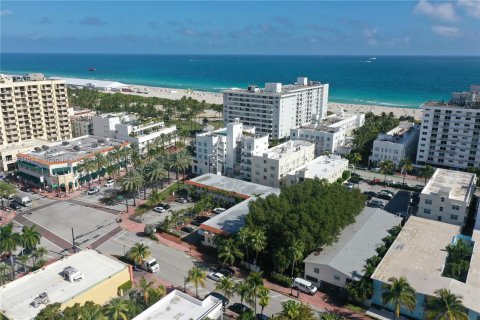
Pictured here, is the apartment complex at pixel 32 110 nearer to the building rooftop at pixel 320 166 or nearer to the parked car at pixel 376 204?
the building rooftop at pixel 320 166

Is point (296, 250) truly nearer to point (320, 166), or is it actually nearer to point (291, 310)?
point (291, 310)

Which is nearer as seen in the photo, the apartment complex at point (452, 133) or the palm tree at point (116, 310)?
the palm tree at point (116, 310)

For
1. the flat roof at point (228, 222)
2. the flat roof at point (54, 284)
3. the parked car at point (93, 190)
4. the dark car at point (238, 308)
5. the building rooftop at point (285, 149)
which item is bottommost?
the dark car at point (238, 308)

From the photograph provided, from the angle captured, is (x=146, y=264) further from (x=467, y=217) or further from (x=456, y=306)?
(x=467, y=217)

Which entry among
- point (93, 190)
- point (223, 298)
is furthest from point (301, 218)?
point (93, 190)

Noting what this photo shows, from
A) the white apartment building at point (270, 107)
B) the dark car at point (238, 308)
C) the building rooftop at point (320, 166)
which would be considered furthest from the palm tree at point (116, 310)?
the white apartment building at point (270, 107)

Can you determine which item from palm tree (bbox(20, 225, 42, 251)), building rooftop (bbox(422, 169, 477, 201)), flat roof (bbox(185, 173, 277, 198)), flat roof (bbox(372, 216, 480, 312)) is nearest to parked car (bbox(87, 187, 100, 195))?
flat roof (bbox(185, 173, 277, 198))
